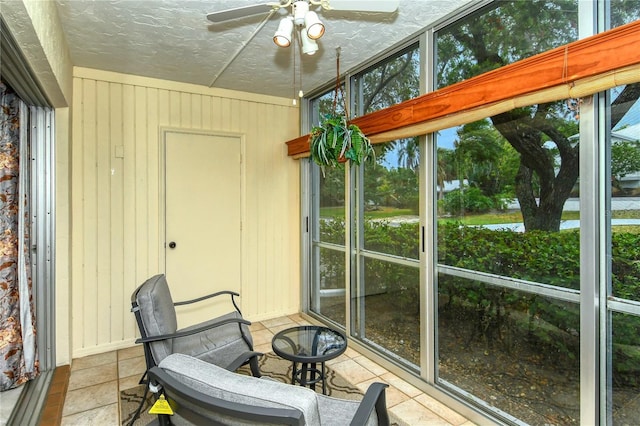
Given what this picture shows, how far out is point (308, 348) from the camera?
2166 millimetres

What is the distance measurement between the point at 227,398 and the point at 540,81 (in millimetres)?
1980

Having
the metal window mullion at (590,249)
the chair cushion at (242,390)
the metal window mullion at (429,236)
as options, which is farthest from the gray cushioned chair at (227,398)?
the metal window mullion at (429,236)

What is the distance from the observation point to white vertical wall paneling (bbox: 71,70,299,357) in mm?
3205

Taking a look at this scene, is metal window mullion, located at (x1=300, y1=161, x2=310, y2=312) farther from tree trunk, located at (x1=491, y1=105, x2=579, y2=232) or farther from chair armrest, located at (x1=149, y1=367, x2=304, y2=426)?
chair armrest, located at (x1=149, y1=367, x2=304, y2=426)

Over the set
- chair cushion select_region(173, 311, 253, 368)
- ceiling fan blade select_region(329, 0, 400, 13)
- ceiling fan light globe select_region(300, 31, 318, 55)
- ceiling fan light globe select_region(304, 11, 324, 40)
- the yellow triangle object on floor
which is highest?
ceiling fan blade select_region(329, 0, 400, 13)

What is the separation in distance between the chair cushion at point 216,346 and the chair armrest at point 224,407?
4.06ft

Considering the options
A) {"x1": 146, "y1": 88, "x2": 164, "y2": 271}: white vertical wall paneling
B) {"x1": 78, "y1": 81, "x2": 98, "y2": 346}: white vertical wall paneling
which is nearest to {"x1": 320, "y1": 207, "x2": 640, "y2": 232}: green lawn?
{"x1": 146, "y1": 88, "x2": 164, "y2": 271}: white vertical wall paneling

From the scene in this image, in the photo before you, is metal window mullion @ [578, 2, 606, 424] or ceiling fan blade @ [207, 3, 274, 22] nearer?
metal window mullion @ [578, 2, 606, 424]

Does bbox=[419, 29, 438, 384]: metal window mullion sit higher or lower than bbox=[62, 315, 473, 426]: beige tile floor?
higher

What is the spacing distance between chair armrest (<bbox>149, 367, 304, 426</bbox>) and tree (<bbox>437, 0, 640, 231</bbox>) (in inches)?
65.8

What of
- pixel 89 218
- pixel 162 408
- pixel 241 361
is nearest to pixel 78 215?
pixel 89 218

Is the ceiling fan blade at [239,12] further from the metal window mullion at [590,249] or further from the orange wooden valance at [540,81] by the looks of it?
the metal window mullion at [590,249]

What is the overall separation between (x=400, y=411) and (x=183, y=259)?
2539 millimetres

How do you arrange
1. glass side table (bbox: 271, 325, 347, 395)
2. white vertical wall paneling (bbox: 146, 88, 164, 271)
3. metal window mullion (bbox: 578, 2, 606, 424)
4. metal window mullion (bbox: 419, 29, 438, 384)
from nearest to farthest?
metal window mullion (bbox: 578, 2, 606, 424), glass side table (bbox: 271, 325, 347, 395), metal window mullion (bbox: 419, 29, 438, 384), white vertical wall paneling (bbox: 146, 88, 164, 271)
